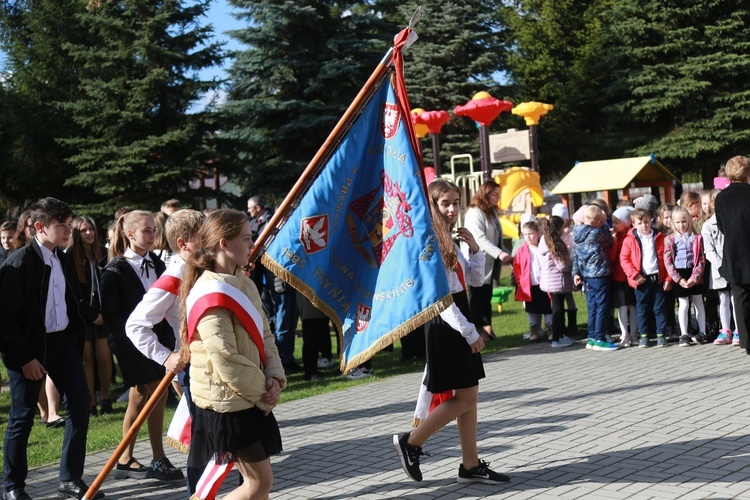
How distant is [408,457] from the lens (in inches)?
232

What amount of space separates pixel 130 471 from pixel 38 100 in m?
31.0

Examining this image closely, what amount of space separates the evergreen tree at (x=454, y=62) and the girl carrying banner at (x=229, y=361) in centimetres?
3102

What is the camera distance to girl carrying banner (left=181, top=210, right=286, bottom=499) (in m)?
4.45

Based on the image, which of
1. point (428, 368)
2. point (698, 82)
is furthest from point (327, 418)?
point (698, 82)

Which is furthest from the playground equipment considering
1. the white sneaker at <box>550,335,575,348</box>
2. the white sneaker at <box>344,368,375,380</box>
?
the white sneaker at <box>344,368,375,380</box>

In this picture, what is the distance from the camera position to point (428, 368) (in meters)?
5.88

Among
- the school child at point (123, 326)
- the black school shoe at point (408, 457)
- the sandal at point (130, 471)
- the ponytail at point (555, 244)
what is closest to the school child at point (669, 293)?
the ponytail at point (555, 244)

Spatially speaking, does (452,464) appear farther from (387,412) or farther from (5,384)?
(5,384)

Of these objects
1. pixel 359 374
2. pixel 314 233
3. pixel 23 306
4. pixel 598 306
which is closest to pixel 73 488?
pixel 23 306

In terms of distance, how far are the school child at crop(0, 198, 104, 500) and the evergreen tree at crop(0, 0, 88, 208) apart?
89.1 ft

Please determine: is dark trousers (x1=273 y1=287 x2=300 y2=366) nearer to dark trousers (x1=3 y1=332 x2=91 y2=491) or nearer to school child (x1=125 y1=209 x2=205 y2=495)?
dark trousers (x1=3 y1=332 x2=91 y2=491)

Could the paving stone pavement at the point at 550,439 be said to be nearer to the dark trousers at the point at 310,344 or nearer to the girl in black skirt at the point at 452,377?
the girl in black skirt at the point at 452,377

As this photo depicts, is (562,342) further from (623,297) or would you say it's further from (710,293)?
(710,293)

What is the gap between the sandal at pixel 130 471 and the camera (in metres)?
6.53
